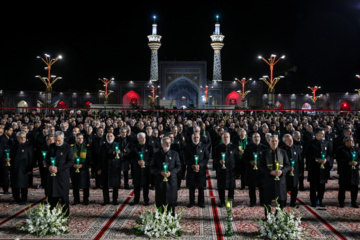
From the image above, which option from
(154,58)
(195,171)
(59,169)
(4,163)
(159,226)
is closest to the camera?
(159,226)

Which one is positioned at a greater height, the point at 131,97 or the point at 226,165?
the point at 131,97

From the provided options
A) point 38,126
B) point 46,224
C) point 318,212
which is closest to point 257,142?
point 318,212

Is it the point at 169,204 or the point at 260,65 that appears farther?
the point at 260,65

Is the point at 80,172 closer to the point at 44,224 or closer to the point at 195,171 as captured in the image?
the point at 44,224

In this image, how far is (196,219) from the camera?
7484 millimetres

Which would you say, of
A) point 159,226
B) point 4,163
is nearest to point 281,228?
point 159,226

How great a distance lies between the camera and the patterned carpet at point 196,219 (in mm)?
6527

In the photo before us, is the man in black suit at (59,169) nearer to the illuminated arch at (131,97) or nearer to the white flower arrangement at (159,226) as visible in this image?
the white flower arrangement at (159,226)

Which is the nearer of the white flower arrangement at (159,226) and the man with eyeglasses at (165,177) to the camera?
the white flower arrangement at (159,226)

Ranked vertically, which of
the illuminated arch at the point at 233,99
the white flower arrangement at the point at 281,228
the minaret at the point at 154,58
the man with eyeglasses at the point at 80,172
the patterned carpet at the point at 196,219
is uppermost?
the minaret at the point at 154,58

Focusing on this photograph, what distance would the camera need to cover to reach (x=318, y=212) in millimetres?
7992

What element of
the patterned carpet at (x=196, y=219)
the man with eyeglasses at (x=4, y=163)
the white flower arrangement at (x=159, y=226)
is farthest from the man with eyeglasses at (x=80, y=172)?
the white flower arrangement at (x=159, y=226)

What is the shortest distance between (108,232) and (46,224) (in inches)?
44.8

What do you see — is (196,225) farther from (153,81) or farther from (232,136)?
(153,81)
